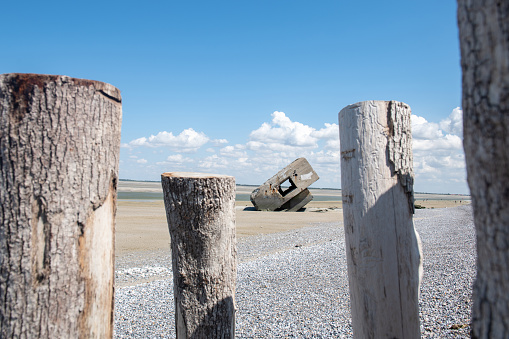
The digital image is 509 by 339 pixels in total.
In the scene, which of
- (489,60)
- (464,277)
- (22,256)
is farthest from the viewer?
(464,277)

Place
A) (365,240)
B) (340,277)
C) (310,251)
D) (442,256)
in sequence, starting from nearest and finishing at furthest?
1. (365,240)
2. (340,277)
3. (442,256)
4. (310,251)

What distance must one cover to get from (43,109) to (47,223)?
0.56 meters

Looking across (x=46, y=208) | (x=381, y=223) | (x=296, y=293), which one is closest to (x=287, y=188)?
(x=296, y=293)

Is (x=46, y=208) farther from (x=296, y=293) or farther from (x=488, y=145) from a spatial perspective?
(x=296, y=293)

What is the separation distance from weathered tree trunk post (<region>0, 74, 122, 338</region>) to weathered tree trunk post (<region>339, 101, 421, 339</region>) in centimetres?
173

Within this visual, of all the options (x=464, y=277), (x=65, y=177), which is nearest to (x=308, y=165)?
(x=464, y=277)

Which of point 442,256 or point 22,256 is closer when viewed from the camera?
point 22,256

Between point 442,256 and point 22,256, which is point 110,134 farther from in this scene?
point 442,256

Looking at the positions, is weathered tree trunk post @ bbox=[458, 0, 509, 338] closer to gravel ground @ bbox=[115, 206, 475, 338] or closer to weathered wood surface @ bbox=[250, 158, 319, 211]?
gravel ground @ bbox=[115, 206, 475, 338]

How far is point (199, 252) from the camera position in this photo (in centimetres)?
271

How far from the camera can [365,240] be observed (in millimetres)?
2641

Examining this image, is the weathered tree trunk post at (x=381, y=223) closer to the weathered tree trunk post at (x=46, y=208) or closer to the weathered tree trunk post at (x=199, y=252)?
the weathered tree trunk post at (x=199, y=252)

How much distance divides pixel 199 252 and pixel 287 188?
1710 cm

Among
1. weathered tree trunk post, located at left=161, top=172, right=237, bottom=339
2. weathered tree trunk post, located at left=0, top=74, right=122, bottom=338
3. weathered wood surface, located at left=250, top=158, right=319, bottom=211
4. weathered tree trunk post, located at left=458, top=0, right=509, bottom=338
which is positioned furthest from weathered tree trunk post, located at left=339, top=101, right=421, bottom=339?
weathered wood surface, located at left=250, top=158, right=319, bottom=211
